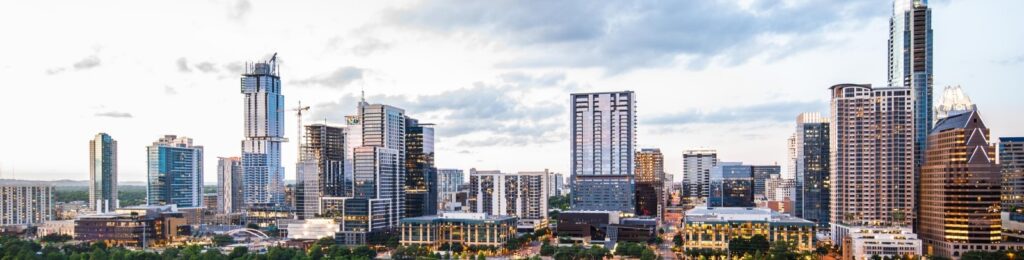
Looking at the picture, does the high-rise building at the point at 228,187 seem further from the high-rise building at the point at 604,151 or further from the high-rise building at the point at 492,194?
the high-rise building at the point at 604,151

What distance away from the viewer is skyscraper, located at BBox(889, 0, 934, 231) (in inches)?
3848

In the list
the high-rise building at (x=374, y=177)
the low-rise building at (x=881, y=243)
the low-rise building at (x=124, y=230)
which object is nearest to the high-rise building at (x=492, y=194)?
the high-rise building at (x=374, y=177)

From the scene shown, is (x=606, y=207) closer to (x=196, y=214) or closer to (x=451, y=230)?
(x=451, y=230)

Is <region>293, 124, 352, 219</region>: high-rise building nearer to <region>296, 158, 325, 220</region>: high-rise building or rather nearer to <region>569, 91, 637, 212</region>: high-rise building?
<region>296, 158, 325, 220</region>: high-rise building

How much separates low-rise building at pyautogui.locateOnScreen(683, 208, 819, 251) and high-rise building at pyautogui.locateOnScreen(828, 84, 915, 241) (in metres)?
4.51

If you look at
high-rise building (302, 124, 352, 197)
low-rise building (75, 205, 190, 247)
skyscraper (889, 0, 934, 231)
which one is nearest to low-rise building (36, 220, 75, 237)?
low-rise building (75, 205, 190, 247)

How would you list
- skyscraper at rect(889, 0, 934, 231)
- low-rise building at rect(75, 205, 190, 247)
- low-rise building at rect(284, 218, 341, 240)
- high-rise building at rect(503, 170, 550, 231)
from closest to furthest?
1. skyscraper at rect(889, 0, 934, 231)
2. low-rise building at rect(284, 218, 341, 240)
3. low-rise building at rect(75, 205, 190, 247)
4. high-rise building at rect(503, 170, 550, 231)

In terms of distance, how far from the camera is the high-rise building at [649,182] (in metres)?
130

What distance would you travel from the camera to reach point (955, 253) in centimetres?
7088

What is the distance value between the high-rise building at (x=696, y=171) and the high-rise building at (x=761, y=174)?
10417 millimetres

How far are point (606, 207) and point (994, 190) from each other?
51.9 m

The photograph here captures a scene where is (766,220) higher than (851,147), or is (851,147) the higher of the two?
(851,147)

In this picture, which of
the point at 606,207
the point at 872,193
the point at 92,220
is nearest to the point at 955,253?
the point at 872,193

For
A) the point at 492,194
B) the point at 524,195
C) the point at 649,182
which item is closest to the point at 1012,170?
the point at 649,182
